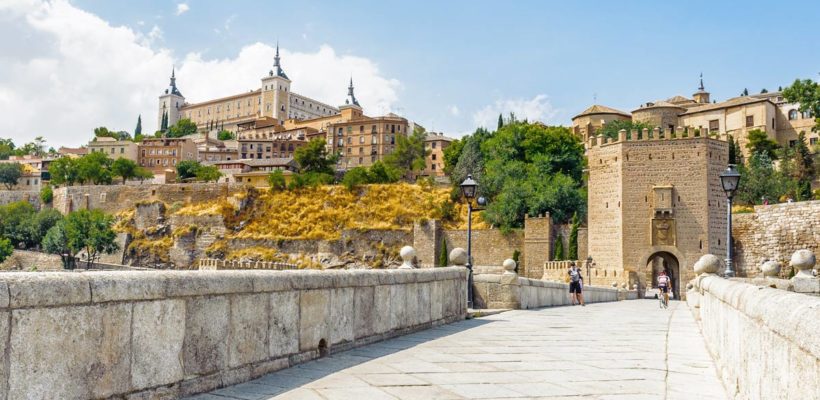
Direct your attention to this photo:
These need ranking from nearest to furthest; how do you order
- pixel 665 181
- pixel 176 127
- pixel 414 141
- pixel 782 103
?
pixel 665 181
pixel 782 103
pixel 414 141
pixel 176 127

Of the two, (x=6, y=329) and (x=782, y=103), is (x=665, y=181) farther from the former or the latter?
(x=782, y=103)

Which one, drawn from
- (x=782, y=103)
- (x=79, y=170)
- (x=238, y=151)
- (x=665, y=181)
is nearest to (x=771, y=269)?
(x=665, y=181)

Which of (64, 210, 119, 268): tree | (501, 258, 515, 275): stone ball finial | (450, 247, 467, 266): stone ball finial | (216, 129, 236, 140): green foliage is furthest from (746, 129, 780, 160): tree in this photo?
(216, 129, 236, 140): green foliage

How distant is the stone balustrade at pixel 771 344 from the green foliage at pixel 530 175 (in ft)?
160

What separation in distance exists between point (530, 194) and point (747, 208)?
15382 mm

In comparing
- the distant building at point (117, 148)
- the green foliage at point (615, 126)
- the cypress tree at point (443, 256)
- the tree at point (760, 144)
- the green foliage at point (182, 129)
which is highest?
the green foliage at point (182, 129)

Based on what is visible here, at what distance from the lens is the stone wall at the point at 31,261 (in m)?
75.7

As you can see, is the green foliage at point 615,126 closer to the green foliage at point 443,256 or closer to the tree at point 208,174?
the green foliage at point 443,256

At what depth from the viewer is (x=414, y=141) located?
301 feet

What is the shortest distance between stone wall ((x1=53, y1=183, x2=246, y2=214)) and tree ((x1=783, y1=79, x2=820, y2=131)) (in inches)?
1953

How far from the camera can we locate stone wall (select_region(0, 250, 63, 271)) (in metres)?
75.7

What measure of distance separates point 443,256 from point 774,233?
2345 centimetres

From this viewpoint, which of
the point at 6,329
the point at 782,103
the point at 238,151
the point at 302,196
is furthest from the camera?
the point at 238,151

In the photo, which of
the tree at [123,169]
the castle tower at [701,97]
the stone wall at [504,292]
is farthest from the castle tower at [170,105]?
the stone wall at [504,292]
